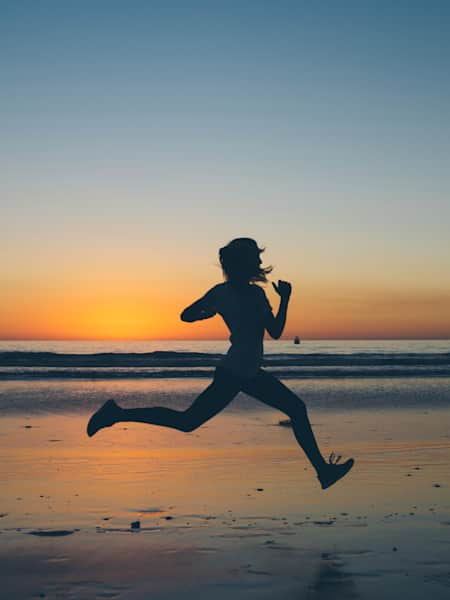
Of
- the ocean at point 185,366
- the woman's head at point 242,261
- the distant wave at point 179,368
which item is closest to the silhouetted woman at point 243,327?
the woman's head at point 242,261

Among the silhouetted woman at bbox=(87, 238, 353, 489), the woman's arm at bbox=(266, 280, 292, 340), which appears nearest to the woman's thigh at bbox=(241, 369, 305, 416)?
the silhouetted woman at bbox=(87, 238, 353, 489)

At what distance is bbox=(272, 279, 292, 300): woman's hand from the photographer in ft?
18.1

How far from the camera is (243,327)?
18.0 ft

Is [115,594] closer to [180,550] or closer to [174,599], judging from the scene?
[174,599]

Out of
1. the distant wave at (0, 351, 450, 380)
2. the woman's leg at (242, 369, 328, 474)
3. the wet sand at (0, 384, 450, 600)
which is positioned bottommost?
the wet sand at (0, 384, 450, 600)

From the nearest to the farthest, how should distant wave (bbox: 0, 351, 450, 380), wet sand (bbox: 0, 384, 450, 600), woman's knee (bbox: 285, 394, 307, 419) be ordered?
wet sand (bbox: 0, 384, 450, 600) < woman's knee (bbox: 285, 394, 307, 419) < distant wave (bbox: 0, 351, 450, 380)

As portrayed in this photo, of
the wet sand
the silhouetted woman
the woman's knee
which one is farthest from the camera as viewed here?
the woman's knee

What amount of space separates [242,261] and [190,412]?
1.25 m

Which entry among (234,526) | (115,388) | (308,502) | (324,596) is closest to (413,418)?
(308,502)

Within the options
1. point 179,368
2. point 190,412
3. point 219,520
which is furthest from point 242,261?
point 179,368

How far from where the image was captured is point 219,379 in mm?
5570

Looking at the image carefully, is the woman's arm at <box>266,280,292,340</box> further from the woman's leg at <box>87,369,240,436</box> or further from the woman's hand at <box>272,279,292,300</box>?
the woman's leg at <box>87,369,240,436</box>

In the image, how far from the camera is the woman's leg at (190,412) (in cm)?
557

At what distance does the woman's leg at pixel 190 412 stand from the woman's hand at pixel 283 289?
72 centimetres
